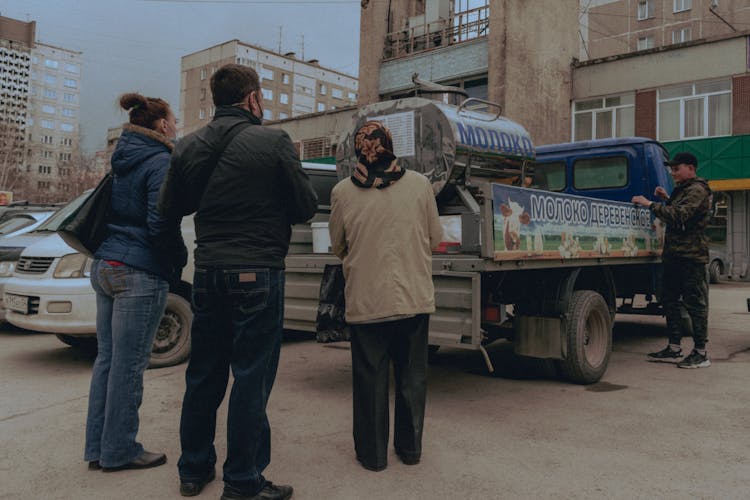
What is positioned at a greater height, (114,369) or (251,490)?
(114,369)

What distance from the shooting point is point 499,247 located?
14.1 feet

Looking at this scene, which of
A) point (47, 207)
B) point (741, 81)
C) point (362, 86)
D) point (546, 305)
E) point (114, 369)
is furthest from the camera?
point (362, 86)

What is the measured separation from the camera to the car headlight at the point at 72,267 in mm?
6067

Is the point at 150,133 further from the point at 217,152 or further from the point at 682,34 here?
the point at 682,34

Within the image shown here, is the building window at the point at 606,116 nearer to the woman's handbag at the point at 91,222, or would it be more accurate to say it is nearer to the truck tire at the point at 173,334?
the truck tire at the point at 173,334

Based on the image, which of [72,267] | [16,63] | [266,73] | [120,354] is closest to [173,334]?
[72,267]

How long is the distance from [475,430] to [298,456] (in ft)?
3.91

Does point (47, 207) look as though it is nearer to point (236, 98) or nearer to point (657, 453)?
point (236, 98)

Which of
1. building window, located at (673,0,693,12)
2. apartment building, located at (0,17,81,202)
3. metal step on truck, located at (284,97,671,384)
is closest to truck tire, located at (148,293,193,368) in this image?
metal step on truck, located at (284,97,671,384)

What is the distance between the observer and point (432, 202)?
3611mm

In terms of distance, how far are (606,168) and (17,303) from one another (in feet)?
20.9

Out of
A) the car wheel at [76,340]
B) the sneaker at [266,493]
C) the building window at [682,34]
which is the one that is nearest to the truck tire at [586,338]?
the sneaker at [266,493]

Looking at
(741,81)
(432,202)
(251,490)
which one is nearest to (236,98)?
(432,202)

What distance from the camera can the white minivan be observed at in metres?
5.88
